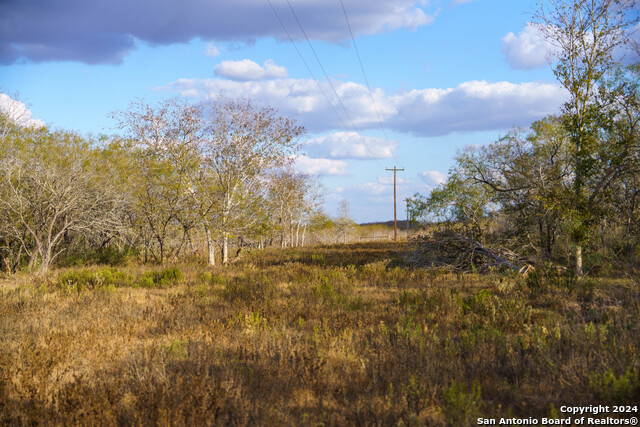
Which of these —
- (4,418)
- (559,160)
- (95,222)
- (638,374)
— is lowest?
(4,418)

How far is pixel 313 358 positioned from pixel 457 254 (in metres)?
10.7

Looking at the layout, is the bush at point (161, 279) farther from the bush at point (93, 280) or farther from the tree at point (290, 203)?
the tree at point (290, 203)

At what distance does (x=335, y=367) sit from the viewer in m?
5.40

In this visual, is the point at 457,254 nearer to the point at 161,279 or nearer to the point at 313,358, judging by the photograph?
the point at 161,279

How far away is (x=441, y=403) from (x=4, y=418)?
14.4ft

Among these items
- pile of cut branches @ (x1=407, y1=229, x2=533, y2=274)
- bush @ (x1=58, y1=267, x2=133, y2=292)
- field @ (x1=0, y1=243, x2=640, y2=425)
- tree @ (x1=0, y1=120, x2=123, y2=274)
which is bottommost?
field @ (x1=0, y1=243, x2=640, y2=425)

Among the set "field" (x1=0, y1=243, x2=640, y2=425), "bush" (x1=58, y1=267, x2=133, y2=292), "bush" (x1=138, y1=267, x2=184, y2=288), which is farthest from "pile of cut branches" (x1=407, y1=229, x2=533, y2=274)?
"bush" (x1=58, y1=267, x2=133, y2=292)

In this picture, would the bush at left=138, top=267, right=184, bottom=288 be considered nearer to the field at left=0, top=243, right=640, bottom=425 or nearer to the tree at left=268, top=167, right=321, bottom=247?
the field at left=0, top=243, right=640, bottom=425

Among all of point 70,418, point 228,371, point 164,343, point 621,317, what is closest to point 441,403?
point 228,371

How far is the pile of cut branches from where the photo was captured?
13.9 meters

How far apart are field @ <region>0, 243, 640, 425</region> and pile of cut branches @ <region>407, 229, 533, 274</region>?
373cm

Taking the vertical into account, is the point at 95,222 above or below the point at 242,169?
below

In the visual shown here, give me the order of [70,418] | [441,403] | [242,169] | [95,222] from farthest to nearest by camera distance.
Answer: [242,169]
[95,222]
[441,403]
[70,418]

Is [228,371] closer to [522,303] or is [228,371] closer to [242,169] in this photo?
[522,303]
